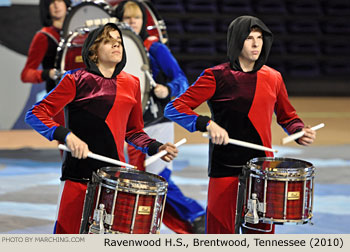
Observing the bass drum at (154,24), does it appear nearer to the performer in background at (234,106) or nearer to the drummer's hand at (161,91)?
the drummer's hand at (161,91)

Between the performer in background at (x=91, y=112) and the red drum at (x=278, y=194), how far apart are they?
0.44m

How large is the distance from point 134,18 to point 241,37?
5.20ft

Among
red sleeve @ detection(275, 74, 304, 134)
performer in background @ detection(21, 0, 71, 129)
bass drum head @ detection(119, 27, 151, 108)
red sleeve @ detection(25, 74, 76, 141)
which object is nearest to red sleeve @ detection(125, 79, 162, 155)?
red sleeve @ detection(25, 74, 76, 141)

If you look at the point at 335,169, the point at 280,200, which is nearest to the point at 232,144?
the point at 280,200

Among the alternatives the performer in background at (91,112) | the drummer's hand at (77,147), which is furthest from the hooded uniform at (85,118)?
the drummer's hand at (77,147)

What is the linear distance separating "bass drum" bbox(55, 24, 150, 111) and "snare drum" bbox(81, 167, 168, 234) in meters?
1.69

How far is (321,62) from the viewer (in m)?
14.6

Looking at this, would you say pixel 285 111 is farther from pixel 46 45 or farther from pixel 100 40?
pixel 46 45

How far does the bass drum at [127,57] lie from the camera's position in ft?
15.0

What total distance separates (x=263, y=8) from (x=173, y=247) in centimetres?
1184

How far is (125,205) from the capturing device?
2896 millimetres

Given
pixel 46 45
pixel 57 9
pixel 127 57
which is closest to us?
pixel 127 57

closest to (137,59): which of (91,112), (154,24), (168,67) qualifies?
(168,67)

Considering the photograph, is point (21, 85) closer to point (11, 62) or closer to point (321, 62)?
point (11, 62)
